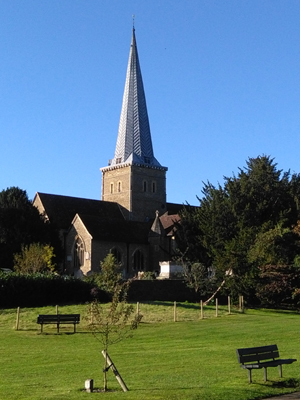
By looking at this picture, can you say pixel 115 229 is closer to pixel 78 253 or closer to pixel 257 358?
pixel 78 253

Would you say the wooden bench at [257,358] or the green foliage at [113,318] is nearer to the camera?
the wooden bench at [257,358]

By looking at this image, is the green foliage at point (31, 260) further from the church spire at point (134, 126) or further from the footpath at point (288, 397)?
the footpath at point (288, 397)

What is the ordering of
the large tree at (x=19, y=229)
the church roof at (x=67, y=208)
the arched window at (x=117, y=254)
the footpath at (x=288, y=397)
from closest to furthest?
the footpath at (x=288, y=397) → the large tree at (x=19, y=229) → the arched window at (x=117, y=254) → the church roof at (x=67, y=208)

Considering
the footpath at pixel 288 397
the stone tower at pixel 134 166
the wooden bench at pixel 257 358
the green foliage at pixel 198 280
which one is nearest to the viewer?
the footpath at pixel 288 397

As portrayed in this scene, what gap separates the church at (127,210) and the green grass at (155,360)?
80.7 feet

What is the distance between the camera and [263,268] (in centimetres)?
4184

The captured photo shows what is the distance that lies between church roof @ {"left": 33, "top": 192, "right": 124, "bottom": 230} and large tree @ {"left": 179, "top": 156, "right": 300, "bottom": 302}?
12931mm

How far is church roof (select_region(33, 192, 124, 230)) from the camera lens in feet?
211

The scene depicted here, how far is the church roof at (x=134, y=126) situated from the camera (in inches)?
3086

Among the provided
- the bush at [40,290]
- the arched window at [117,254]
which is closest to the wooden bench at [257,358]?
the bush at [40,290]

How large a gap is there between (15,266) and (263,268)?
21354 millimetres

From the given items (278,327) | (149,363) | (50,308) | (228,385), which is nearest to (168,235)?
(50,308)

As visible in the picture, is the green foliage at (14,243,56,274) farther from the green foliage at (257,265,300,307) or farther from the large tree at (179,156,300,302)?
the green foliage at (257,265,300,307)

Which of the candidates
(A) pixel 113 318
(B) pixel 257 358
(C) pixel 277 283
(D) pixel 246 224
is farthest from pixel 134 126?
(B) pixel 257 358
